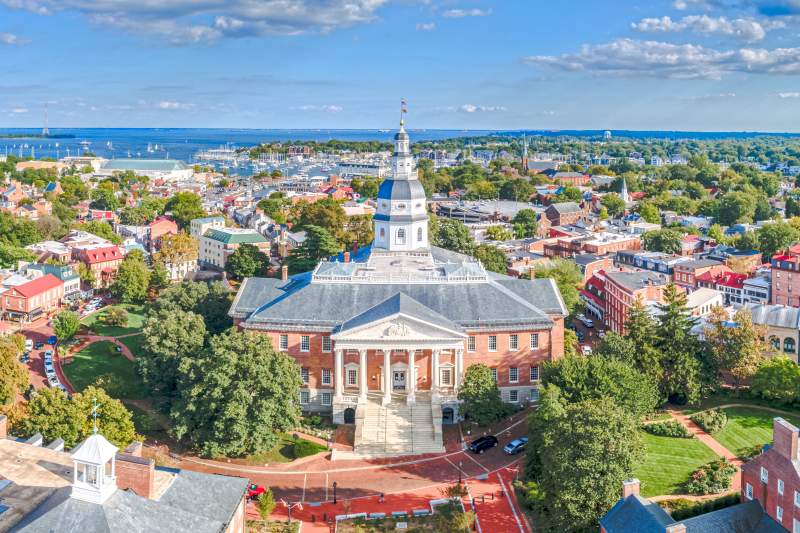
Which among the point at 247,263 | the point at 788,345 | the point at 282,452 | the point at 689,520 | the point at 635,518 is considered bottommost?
the point at 282,452

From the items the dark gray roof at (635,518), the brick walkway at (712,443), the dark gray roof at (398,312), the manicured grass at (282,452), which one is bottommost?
the manicured grass at (282,452)

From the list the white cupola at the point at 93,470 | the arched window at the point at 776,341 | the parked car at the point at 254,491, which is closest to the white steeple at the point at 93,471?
the white cupola at the point at 93,470

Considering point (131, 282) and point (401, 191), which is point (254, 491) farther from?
point (131, 282)

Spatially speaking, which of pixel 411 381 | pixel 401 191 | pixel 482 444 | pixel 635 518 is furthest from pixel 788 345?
pixel 635 518

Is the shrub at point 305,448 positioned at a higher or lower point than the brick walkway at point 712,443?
lower

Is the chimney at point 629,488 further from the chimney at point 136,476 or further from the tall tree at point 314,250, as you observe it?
the tall tree at point 314,250

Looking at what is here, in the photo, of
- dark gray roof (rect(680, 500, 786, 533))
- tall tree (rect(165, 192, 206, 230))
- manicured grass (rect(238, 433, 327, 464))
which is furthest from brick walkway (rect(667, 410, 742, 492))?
tall tree (rect(165, 192, 206, 230))

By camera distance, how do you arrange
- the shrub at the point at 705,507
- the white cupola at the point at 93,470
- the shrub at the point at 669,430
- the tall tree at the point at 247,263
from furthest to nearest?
the tall tree at the point at 247,263
the shrub at the point at 669,430
the shrub at the point at 705,507
the white cupola at the point at 93,470
